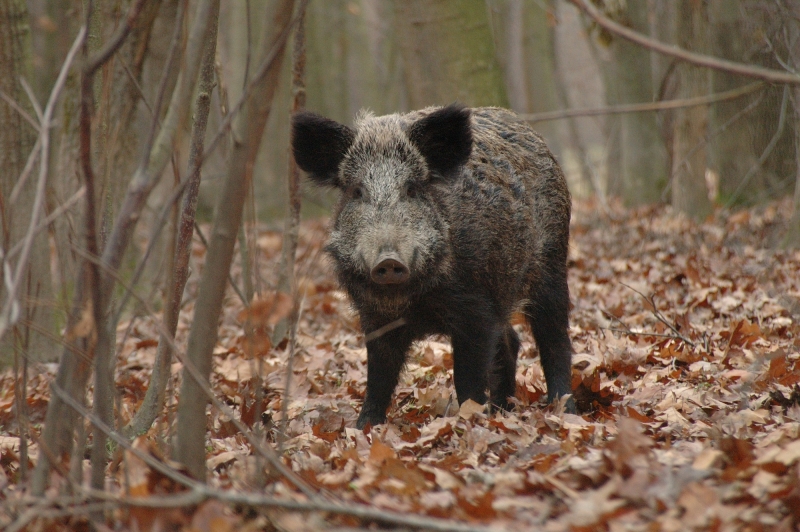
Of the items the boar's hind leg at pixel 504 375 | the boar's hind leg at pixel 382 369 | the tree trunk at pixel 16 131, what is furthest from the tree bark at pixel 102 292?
the tree trunk at pixel 16 131

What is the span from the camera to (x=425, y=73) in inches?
316

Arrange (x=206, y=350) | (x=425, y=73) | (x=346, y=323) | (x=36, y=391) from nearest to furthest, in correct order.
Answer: (x=206, y=350) → (x=36, y=391) → (x=346, y=323) → (x=425, y=73)

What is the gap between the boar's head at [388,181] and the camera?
180 inches

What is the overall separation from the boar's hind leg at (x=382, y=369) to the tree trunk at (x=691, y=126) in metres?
6.12

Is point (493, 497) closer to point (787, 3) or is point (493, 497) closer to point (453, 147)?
point (453, 147)

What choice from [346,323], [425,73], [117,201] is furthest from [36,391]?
[425,73]

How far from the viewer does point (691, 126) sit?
406 inches

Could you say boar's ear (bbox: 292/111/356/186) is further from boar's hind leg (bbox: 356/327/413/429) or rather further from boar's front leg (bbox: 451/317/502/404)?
boar's front leg (bbox: 451/317/502/404)

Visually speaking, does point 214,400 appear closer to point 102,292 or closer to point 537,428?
point 102,292

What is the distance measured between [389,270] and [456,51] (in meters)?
4.35

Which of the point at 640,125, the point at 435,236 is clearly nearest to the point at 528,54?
the point at 640,125

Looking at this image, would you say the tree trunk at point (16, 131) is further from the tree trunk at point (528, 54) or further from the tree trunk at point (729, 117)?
the tree trunk at point (528, 54)

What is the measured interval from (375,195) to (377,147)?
377 mm

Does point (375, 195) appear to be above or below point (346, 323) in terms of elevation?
above
